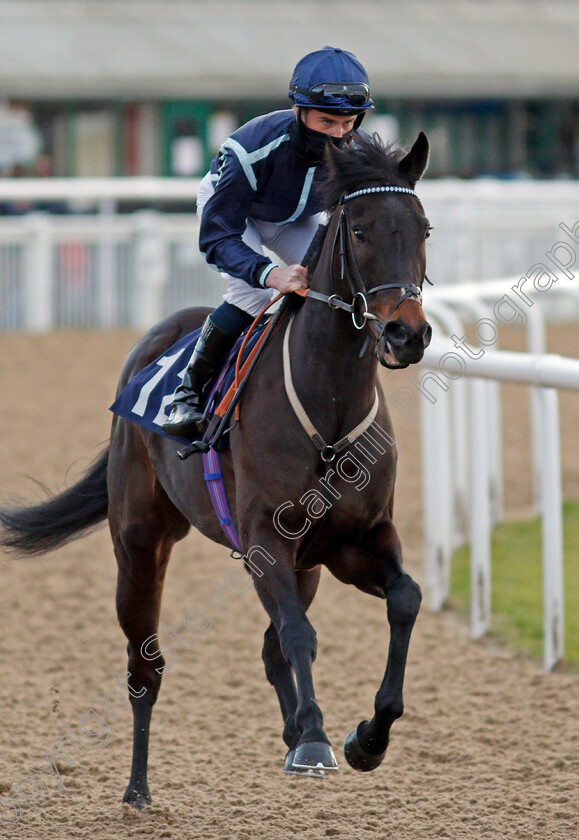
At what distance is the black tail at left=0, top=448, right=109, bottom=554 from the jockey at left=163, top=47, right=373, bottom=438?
875 mm

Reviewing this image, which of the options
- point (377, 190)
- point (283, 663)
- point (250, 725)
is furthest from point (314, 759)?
point (250, 725)

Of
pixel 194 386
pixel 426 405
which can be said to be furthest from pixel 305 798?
pixel 426 405

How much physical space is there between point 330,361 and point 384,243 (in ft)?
1.40

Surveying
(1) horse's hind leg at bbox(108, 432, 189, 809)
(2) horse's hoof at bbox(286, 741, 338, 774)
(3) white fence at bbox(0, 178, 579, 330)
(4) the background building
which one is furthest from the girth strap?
(4) the background building

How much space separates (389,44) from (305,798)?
62.3 ft

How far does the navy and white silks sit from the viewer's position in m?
3.56

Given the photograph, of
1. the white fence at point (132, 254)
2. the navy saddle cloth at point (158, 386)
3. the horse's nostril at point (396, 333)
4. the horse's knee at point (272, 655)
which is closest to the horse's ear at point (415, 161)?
the horse's nostril at point (396, 333)

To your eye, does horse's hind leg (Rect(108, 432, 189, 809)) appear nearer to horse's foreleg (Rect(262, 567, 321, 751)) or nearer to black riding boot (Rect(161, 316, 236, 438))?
black riding boot (Rect(161, 316, 236, 438))

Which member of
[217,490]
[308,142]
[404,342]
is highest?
[308,142]

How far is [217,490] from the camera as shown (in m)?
3.75

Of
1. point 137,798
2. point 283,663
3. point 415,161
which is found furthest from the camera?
point 137,798

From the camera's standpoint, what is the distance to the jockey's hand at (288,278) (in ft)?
11.3

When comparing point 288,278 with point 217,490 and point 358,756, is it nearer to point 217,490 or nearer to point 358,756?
point 217,490

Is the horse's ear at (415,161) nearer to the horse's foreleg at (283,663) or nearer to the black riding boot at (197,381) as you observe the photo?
the black riding boot at (197,381)
